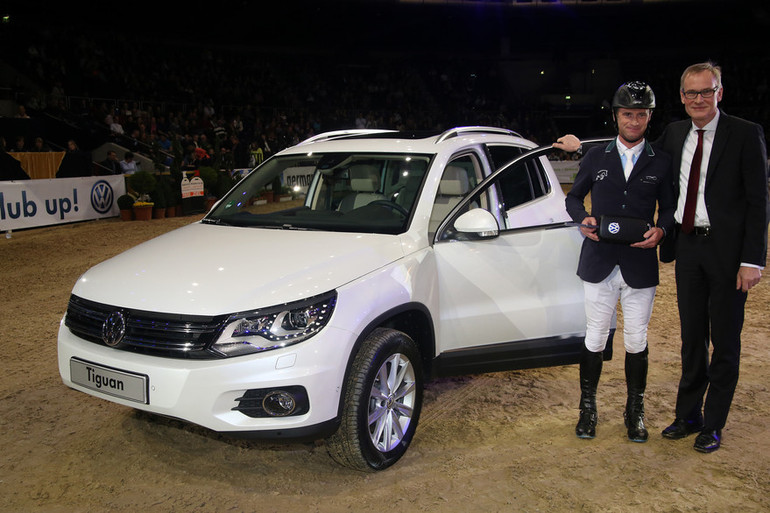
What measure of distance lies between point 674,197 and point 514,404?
1.67 meters

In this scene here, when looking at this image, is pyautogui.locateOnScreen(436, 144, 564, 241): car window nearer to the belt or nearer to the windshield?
the windshield

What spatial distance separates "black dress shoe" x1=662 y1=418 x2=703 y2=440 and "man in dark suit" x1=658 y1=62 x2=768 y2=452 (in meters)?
0.12

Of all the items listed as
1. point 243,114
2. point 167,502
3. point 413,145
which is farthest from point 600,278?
point 243,114

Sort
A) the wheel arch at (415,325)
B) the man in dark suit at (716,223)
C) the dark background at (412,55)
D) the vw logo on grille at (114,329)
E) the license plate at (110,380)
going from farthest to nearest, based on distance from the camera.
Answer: the dark background at (412,55), the man in dark suit at (716,223), the wheel arch at (415,325), the vw logo on grille at (114,329), the license plate at (110,380)

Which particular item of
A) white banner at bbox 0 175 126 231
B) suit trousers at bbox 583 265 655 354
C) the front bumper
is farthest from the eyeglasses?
white banner at bbox 0 175 126 231

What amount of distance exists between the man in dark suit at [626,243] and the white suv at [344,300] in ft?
1.12

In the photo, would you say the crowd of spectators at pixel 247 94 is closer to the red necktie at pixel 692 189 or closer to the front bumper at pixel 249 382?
the front bumper at pixel 249 382

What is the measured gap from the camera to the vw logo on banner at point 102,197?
1394 centimetres

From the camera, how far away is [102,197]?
14148 mm

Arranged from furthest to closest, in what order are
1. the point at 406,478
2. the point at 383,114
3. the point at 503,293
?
the point at 383,114, the point at 503,293, the point at 406,478

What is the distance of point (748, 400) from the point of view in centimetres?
434

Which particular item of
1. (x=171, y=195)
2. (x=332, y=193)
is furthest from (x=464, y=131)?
(x=171, y=195)

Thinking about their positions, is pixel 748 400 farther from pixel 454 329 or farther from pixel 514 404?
pixel 454 329

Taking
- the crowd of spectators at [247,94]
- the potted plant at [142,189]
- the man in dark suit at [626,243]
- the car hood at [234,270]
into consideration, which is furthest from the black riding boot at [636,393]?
the crowd of spectators at [247,94]
